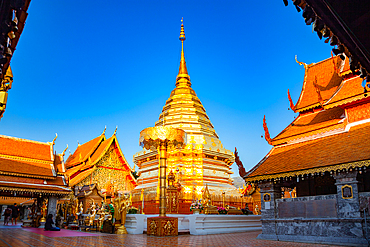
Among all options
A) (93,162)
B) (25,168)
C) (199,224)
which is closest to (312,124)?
(199,224)

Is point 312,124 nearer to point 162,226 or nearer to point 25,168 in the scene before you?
point 162,226

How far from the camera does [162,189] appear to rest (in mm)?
10422

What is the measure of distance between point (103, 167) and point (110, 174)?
87 cm

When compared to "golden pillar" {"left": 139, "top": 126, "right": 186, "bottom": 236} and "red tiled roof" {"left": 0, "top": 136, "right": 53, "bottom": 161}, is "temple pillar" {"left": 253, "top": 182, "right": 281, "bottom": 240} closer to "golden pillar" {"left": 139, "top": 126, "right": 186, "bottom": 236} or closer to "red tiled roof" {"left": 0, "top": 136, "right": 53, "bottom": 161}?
"golden pillar" {"left": 139, "top": 126, "right": 186, "bottom": 236}

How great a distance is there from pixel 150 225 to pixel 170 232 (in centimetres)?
73

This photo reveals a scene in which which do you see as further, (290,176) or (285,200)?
(285,200)

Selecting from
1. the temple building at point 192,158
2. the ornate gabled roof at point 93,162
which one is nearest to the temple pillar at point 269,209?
the temple building at point 192,158

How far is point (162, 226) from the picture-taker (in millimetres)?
9945


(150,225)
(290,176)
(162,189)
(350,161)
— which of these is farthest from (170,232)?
(350,161)

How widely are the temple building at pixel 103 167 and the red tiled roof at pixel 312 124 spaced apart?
16.4 metres

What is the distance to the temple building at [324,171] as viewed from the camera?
7.57 m

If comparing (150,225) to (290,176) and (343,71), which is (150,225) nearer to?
(290,176)

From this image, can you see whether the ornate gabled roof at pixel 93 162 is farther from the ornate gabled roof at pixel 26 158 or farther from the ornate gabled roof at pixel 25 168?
the ornate gabled roof at pixel 25 168

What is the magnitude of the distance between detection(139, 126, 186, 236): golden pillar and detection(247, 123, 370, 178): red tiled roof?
117 inches
